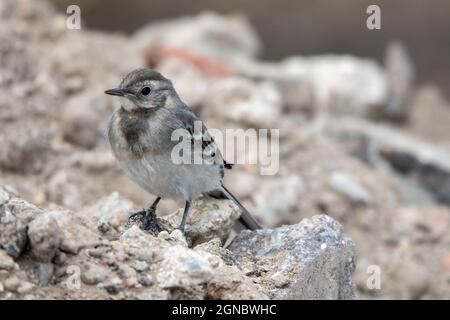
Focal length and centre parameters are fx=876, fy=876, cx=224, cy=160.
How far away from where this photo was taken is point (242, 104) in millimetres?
10586

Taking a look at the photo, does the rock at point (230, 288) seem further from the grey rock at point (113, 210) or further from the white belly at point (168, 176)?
the grey rock at point (113, 210)

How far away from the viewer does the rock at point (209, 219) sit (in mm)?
6566

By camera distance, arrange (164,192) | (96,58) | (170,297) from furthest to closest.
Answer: (96,58) < (164,192) < (170,297)

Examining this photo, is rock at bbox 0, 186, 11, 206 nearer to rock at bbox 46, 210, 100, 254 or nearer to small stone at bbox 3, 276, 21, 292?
rock at bbox 46, 210, 100, 254

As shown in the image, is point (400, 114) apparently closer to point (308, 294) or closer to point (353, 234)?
point (353, 234)

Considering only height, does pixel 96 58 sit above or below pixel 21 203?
above

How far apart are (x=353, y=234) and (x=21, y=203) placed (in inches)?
Result: 206

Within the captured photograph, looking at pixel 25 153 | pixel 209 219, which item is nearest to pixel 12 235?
pixel 209 219

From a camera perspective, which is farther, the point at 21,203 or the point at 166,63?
the point at 166,63

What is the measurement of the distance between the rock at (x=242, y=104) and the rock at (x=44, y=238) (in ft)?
18.7

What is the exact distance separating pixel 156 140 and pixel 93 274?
1.58 meters

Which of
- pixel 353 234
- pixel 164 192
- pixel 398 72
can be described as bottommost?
pixel 353 234
